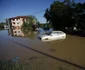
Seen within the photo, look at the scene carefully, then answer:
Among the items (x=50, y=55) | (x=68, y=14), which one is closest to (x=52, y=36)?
(x=50, y=55)

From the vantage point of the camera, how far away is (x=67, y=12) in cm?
2547

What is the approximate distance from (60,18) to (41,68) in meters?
20.0

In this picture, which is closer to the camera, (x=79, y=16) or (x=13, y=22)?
(x=79, y=16)

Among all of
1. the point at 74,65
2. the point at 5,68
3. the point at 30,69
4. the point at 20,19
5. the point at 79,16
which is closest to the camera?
the point at 5,68

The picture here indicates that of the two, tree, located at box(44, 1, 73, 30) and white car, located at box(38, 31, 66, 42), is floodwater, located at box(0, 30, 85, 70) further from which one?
tree, located at box(44, 1, 73, 30)

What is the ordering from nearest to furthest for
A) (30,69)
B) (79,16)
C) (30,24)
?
(30,69)
(79,16)
(30,24)

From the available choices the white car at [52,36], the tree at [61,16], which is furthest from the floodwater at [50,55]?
the tree at [61,16]

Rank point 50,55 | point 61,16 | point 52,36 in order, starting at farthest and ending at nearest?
point 61,16 → point 52,36 → point 50,55

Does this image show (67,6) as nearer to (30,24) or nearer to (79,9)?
(79,9)

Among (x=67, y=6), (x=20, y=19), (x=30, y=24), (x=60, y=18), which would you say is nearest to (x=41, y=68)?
(x=60, y=18)

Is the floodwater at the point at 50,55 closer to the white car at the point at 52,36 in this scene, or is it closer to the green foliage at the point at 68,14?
the white car at the point at 52,36

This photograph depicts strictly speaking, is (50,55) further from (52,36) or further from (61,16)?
(61,16)

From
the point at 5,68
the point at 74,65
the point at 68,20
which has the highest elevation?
the point at 68,20

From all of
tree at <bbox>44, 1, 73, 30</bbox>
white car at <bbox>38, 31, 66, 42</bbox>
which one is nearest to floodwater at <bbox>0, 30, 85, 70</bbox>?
white car at <bbox>38, 31, 66, 42</bbox>
